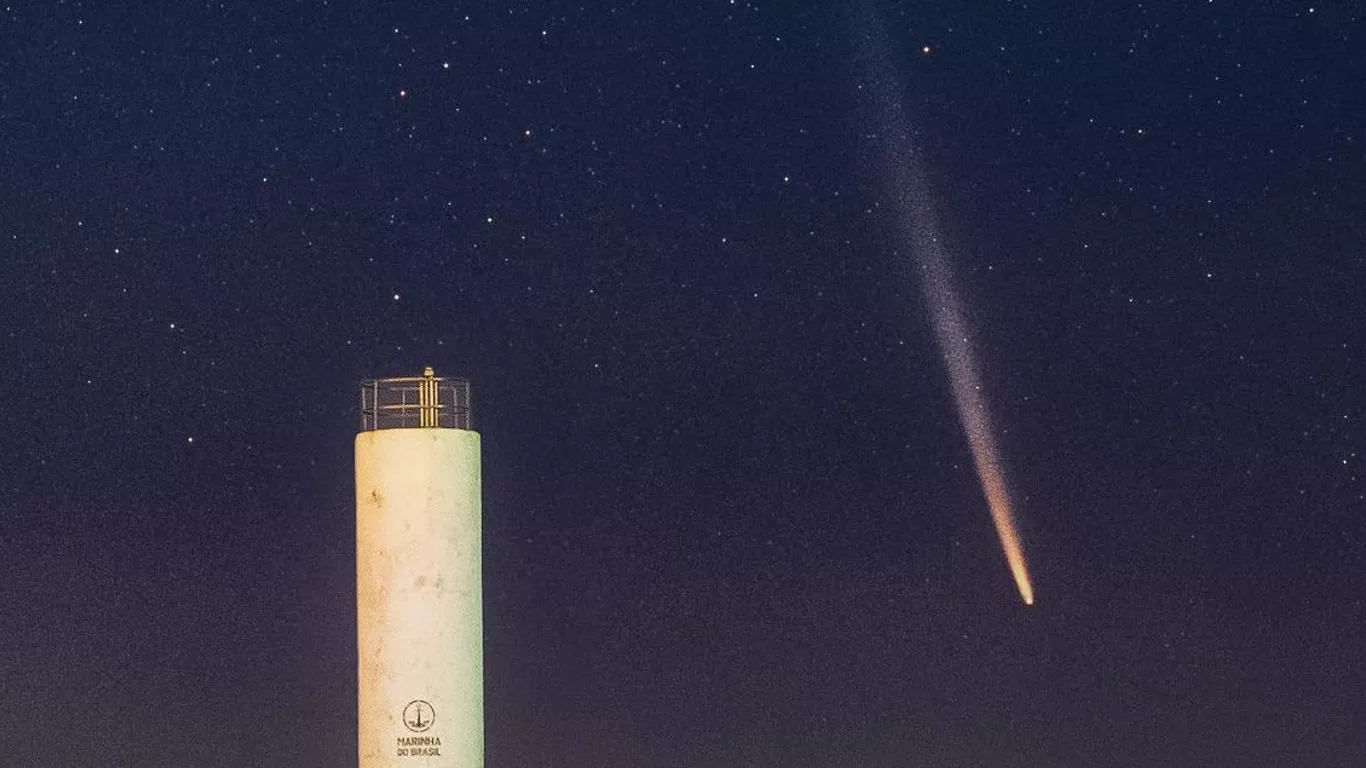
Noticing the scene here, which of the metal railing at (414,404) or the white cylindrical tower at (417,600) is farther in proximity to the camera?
the metal railing at (414,404)

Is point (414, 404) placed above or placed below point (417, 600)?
above

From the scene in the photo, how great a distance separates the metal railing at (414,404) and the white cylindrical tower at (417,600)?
0.13 metres

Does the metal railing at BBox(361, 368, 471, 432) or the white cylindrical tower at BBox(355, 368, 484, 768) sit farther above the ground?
the metal railing at BBox(361, 368, 471, 432)

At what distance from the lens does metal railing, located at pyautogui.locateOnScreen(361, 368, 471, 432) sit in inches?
793

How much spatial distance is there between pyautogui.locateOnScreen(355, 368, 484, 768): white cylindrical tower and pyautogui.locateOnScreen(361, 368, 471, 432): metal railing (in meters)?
A: 0.13

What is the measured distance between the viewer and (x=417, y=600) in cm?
1969

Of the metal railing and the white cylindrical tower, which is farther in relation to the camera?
the metal railing

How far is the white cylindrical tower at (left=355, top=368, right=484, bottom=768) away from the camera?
19688 mm

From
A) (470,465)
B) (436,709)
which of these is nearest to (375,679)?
(436,709)

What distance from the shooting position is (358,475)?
20.1 meters

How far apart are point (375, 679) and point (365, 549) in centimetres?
102

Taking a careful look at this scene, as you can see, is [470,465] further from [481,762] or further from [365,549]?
[481,762]

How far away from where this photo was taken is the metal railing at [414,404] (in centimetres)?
2014

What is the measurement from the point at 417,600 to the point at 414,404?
1598 mm
